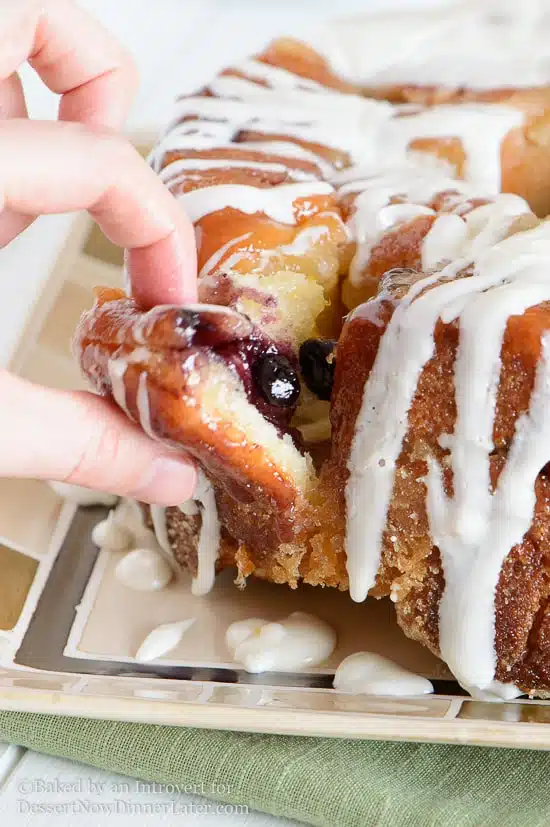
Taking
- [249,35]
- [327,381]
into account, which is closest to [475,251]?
[327,381]

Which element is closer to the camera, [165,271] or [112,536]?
[165,271]

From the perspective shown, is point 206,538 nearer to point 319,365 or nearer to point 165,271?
point 319,365

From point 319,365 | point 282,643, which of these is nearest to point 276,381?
point 319,365

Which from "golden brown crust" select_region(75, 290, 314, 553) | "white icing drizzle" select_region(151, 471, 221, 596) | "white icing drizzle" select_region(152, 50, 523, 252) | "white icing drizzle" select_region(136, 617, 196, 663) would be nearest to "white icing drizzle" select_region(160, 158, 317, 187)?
"white icing drizzle" select_region(152, 50, 523, 252)

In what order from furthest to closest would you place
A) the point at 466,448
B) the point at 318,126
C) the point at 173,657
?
the point at 318,126 < the point at 173,657 < the point at 466,448

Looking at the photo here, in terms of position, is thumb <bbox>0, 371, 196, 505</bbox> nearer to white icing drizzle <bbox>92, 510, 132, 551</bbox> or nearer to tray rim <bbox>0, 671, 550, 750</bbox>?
tray rim <bbox>0, 671, 550, 750</bbox>

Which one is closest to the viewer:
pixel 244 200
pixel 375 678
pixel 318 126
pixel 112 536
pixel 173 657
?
pixel 375 678

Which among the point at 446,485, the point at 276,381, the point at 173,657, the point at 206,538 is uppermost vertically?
the point at 276,381
